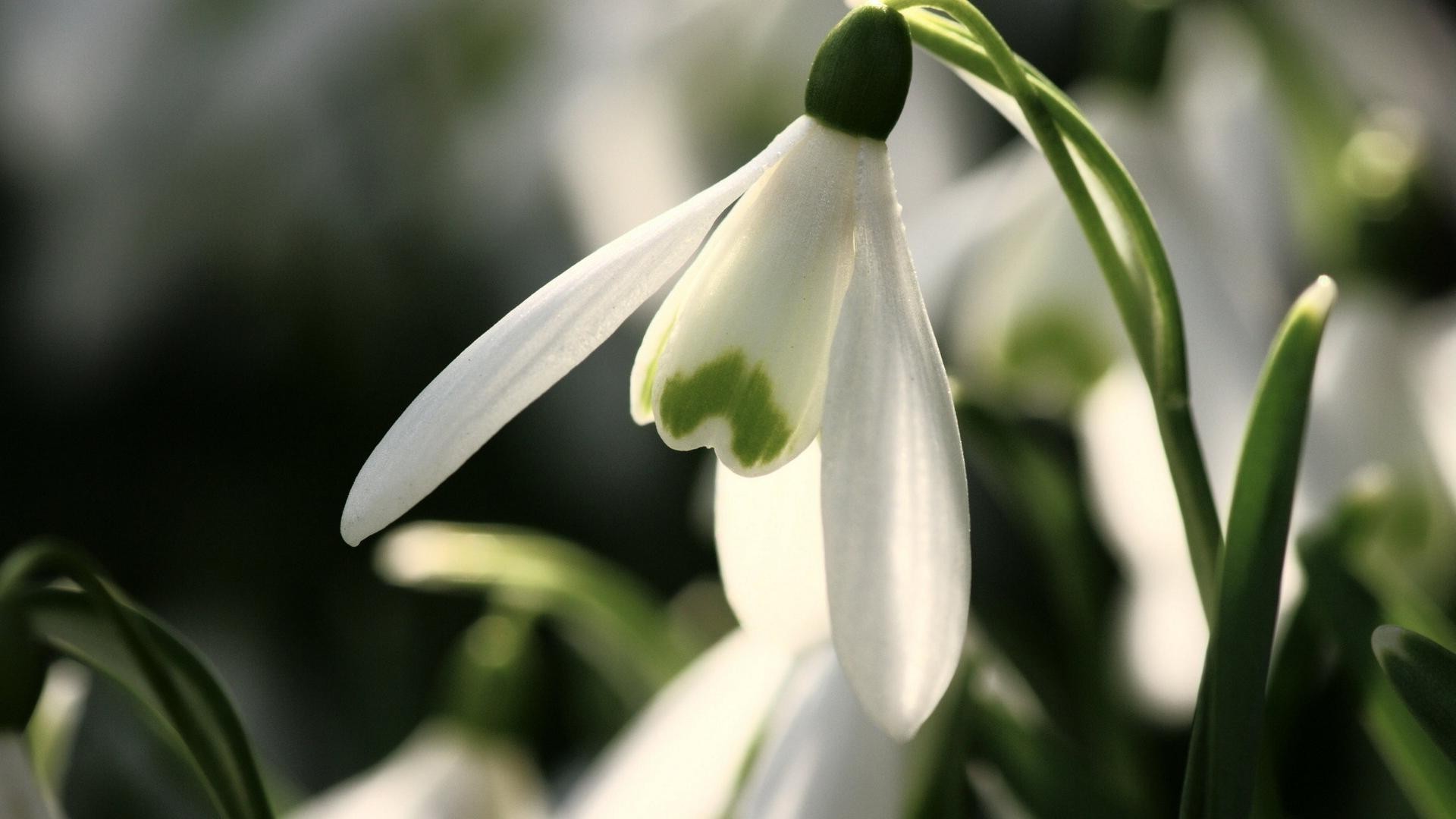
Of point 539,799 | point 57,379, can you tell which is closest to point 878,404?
point 539,799

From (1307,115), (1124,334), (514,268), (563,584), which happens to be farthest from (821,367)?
(514,268)

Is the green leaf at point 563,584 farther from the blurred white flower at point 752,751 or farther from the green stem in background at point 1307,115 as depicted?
the green stem in background at point 1307,115

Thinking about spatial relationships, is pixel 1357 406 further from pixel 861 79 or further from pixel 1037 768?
pixel 861 79

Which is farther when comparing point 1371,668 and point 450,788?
point 450,788

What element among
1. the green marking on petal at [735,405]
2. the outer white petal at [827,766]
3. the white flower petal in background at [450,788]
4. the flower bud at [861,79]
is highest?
the flower bud at [861,79]

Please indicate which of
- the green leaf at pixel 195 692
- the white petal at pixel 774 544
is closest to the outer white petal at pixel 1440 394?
the white petal at pixel 774 544

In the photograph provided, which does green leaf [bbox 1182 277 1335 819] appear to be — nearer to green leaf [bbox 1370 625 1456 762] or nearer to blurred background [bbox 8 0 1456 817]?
green leaf [bbox 1370 625 1456 762]

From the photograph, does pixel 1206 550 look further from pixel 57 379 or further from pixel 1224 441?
pixel 57 379
